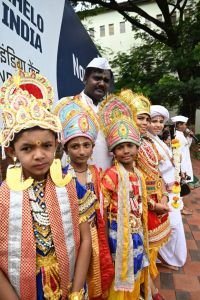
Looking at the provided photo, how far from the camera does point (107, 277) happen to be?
1700 mm

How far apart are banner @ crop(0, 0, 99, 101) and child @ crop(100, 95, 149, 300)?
2.16ft

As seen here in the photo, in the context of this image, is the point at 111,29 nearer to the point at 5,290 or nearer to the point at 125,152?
the point at 125,152

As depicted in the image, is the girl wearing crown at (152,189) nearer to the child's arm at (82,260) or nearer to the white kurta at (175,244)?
the white kurta at (175,244)

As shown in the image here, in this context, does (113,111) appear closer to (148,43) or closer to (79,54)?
(79,54)

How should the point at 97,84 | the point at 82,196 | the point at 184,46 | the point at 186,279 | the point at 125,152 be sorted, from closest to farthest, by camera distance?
the point at 82,196
the point at 125,152
the point at 97,84
the point at 186,279
the point at 184,46

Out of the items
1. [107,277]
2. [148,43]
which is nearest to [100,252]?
[107,277]

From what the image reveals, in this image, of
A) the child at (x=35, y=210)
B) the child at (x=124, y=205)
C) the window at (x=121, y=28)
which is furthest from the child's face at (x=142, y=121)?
the window at (x=121, y=28)

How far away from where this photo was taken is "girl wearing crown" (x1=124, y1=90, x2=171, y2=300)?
7.27 ft

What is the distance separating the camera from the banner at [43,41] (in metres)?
1.82

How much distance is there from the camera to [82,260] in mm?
1342

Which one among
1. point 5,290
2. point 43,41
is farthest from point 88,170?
point 43,41

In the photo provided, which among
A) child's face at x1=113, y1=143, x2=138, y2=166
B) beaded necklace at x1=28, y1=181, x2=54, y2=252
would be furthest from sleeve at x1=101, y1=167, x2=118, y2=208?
beaded necklace at x1=28, y1=181, x2=54, y2=252

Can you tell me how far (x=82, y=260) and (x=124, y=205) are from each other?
596 millimetres

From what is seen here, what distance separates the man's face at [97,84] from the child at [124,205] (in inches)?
8.1
